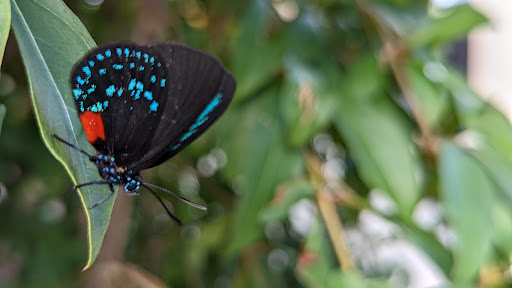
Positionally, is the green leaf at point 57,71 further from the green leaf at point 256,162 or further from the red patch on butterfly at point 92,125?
the green leaf at point 256,162

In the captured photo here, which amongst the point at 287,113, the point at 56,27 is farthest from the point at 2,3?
the point at 287,113

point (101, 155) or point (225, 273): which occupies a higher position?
point (101, 155)

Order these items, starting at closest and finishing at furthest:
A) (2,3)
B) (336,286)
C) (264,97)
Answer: (2,3), (336,286), (264,97)

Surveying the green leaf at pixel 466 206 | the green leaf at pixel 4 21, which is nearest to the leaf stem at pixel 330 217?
the green leaf at pixel 466 206

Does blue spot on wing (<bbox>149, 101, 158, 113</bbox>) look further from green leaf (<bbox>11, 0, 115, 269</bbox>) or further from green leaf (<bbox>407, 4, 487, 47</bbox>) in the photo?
green leaf (<bbox>407, 4, 487, 47</bbox>)

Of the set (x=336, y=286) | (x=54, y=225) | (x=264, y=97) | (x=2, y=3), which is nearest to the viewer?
(x=2, y=3)

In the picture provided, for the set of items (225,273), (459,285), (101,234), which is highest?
(101,234)

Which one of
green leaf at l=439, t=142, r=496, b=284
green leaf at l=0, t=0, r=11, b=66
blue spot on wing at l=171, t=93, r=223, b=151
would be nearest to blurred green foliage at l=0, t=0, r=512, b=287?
green leaf at l=439, t=142, r=496, b=284

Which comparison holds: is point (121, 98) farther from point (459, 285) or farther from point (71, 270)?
point (71, 270)
